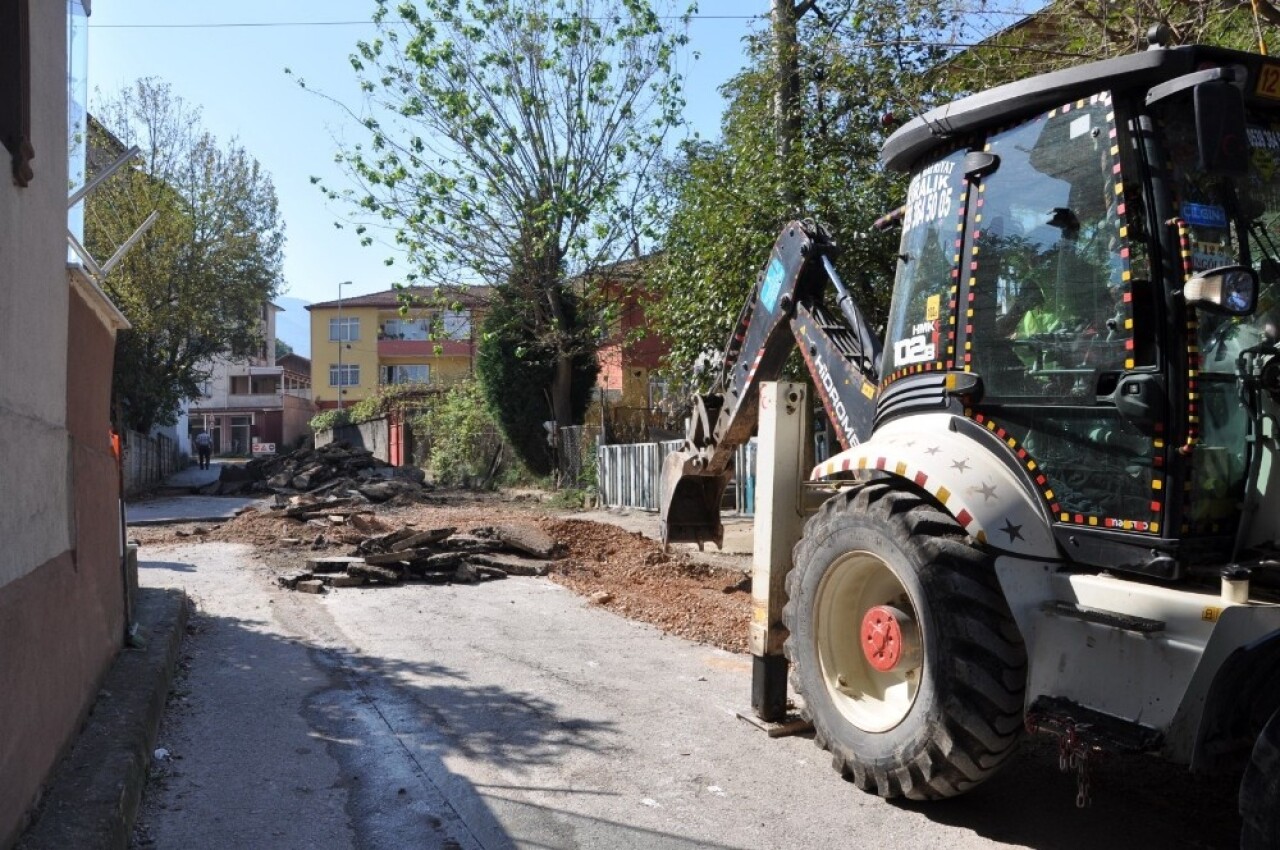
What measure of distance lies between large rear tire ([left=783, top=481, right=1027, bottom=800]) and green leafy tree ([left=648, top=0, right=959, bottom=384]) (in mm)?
5848

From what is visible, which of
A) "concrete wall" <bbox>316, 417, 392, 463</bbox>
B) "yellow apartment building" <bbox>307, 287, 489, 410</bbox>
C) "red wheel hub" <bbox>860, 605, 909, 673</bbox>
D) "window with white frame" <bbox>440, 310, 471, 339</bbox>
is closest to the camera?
"red wheel hub" <bbox>860, 605, 909, 673</bbox>

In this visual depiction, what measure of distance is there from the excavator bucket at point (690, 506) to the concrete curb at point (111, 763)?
3.59 metres

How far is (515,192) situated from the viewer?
24.8 meters

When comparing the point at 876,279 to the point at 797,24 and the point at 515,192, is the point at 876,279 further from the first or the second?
the point at 515,192

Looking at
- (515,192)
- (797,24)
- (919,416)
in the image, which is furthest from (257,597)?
(515,192)

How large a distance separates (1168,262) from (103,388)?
19.1ft


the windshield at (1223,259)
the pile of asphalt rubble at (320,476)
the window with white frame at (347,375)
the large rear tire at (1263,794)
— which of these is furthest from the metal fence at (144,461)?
the window with white frame at (347,375)

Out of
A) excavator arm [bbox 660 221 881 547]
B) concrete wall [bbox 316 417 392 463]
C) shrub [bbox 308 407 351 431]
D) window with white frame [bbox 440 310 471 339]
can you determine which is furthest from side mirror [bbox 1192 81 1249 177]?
shrub [bbox 308 407 351 431]

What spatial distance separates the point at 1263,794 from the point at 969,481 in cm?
158

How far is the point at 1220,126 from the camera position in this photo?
3.45 meters

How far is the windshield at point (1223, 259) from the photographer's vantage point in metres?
3.82

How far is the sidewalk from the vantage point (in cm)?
2069

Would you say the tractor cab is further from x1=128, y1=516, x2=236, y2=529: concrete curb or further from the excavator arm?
x1=128, y1=516, x2=236, y2=529: concrete curb

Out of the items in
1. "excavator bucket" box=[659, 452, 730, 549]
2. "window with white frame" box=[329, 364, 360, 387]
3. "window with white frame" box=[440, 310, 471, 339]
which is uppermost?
"window with white frame" box=[329, 364, 360, 387]
